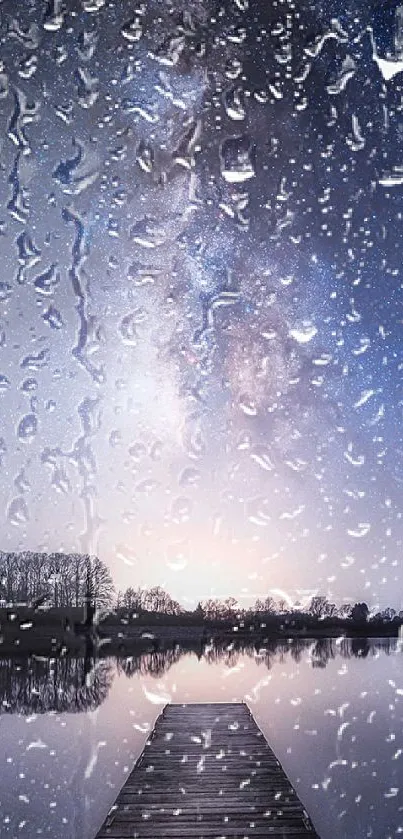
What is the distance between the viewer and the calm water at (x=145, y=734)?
12.6 meters

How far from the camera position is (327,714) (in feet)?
83.7

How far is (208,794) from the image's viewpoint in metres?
8.46

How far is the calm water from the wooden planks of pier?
1607 millimetres

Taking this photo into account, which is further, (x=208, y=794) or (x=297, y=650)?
(x=297, y=650)

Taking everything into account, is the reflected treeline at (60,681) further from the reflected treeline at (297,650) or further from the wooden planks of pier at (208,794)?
the wooden planks of pier at (208,794)

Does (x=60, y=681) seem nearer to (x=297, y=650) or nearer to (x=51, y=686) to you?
(x=51, y=686)

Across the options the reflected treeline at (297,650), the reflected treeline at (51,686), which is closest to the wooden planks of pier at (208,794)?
the reflected treeline at (51,686)

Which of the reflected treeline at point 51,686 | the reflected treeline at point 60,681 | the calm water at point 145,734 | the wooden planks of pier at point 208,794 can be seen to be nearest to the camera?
the wooden planks of pier at point 208,794

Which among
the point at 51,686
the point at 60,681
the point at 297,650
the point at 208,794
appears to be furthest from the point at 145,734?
the point at 297,650

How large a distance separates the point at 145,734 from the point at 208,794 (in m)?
13.2

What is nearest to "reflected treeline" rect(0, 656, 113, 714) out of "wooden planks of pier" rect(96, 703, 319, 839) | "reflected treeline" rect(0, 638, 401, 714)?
"reflected treeline" rect(0, 638, 401, 714)

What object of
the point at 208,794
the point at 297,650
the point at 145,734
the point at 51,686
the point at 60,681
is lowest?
the point at 297,650

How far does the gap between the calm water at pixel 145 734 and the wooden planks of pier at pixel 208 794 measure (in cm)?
161

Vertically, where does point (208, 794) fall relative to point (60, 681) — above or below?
above
